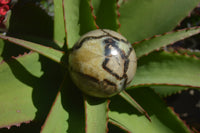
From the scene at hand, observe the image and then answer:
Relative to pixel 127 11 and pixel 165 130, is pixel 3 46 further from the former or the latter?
pixel 165 130

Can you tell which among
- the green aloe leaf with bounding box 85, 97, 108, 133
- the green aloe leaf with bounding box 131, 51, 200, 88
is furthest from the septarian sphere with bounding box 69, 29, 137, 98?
the green aloe leaf with bounding box 131, 51, 200, 88

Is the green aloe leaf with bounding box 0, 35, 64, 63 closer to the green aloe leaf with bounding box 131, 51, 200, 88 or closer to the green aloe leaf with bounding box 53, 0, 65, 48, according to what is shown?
the green aloe leaf with bounding box 53, 0, 65, 48

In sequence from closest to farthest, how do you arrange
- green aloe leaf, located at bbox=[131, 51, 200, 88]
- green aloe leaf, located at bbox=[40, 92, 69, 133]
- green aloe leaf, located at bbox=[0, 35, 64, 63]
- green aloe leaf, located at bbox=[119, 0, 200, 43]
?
green aloe leaf, located at bbox=[0, 35, 64, 63]
green aloe leaf, located at bbox=[40, 92, 69, 133]
green aloe leaf, located at bbox=[131, 51, 200, 88]
green aloe leaf, located at bbox=[119, 0, 200, 43]

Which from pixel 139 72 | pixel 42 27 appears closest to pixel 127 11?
pixel 139 72

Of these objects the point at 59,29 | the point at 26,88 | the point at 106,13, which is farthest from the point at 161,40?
the point at 26,88

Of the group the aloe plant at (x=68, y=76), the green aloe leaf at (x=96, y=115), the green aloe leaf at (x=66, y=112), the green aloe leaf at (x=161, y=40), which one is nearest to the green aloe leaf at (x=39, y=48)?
the aloe plant at (x=68, y=76)
